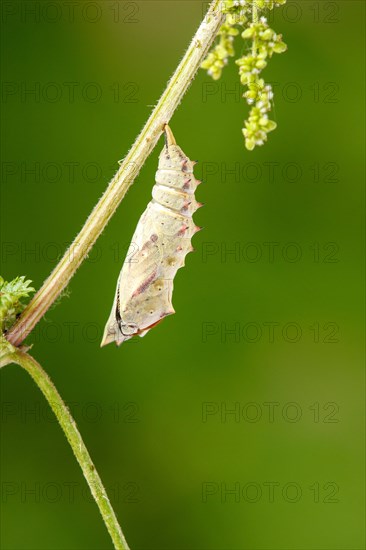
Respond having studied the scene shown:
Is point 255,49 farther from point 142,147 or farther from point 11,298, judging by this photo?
point 11,298

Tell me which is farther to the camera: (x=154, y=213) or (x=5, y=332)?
(x=154, y=213)

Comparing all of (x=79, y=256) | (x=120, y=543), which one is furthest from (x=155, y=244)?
(x=120, y=543)

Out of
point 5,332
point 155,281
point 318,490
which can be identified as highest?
point 155,281

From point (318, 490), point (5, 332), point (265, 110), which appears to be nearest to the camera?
point (265, 110)

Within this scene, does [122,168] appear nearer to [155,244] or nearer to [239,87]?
[155,244]

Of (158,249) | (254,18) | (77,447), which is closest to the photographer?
(254,18)

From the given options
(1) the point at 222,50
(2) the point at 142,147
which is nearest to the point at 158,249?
(2) the point at 142,147

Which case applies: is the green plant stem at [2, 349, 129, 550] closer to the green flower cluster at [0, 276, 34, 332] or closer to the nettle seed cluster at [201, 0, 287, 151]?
the green flower cluster at [0, 276, 34, 332]
